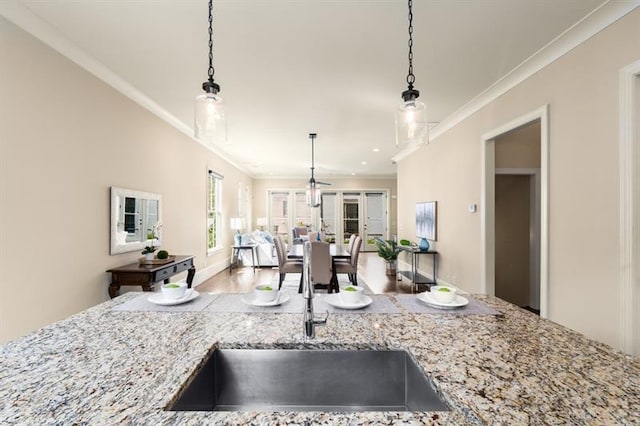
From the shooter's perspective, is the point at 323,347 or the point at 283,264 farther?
the point at 283,264

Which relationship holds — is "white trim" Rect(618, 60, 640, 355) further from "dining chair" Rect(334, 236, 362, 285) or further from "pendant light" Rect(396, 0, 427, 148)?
"dining chair" Rect(334, 236, 362, 285)

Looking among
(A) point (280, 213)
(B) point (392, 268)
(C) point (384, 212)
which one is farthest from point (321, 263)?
(C) point (384, 212)

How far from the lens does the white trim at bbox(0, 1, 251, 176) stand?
2.00 metres

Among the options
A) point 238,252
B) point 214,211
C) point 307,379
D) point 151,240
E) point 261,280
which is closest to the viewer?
point 307,379

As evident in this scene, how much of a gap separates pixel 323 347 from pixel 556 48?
Result: 3107 millimetres


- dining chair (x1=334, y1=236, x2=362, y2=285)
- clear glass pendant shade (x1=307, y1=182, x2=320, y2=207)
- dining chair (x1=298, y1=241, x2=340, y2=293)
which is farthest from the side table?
dining chair (x1=298, y1=241, x2=340, y2=293)

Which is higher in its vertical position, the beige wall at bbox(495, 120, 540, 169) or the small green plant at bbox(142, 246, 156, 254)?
the beige wall at bbox(495, 120, 540, 169)

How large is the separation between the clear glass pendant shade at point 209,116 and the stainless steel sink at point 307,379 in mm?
1297

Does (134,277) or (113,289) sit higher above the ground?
(134,277)

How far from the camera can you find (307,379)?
979mm

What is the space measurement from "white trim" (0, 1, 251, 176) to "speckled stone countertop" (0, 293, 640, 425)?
7.38 feet

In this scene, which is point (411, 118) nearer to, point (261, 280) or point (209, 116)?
point (209, 116)

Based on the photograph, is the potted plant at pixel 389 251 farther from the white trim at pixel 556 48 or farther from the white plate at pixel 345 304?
the white plate at pixel 345 304

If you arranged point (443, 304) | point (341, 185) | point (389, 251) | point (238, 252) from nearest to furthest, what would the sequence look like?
point (443, 304)
point (389, 251)
point (238, 252)
point (341, 185)
